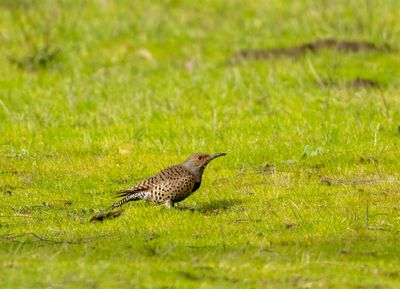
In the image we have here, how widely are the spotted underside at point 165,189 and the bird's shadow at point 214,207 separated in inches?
7.0

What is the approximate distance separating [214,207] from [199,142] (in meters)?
2.99

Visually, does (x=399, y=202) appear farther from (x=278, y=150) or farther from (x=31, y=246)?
(x=31, y=246)

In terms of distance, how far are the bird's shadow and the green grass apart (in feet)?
0.07

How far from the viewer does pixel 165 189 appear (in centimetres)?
1014

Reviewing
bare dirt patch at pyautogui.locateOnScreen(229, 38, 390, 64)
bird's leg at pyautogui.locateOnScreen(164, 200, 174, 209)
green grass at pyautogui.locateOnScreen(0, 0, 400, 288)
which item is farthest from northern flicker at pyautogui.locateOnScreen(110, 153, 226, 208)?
bare dirt patch at pyautogui.locateOnScreen(229, 38, 390, 64)

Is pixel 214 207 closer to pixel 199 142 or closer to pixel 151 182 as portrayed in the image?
pixel 151 182

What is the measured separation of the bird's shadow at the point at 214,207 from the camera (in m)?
10.2

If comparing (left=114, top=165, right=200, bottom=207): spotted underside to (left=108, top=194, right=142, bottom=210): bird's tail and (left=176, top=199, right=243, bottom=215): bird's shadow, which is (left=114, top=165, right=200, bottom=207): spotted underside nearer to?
(left=108, top=194, right=142, bottom=210): bird's tail

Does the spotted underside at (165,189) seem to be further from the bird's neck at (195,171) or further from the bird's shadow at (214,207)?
the bird's shadow at (214,207)

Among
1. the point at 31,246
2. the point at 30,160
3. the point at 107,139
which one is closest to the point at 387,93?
the point at 107,139

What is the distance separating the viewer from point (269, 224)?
9.59 metres

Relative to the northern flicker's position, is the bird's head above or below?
above

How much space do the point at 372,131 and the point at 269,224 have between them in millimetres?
4377

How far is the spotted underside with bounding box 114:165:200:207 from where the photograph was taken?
33.2 feet
